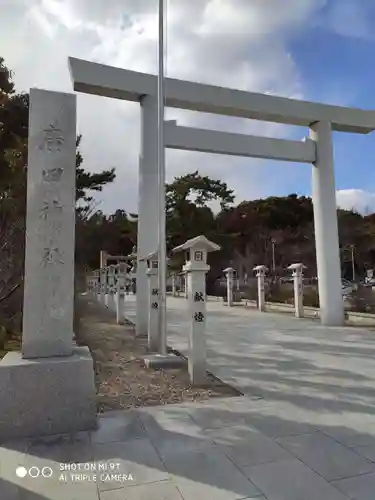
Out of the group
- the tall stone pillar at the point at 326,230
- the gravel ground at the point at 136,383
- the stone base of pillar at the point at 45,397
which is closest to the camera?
the stone base of pillar at the point at 45,397

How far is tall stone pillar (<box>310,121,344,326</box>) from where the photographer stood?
9.53m

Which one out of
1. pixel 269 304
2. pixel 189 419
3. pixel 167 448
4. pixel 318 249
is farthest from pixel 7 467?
pixel 269 304

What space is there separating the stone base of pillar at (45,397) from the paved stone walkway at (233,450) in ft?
0.46

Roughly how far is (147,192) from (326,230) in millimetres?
4616

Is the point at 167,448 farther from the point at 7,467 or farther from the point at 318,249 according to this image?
the point at 318,249

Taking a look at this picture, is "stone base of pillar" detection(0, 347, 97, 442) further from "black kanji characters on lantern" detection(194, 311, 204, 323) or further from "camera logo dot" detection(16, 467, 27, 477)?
"black kanji characters on lantern" detection(194, 311, 204, 323)

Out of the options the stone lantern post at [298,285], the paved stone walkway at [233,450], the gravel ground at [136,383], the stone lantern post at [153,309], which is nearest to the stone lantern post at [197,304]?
the gravel ground at [136,383]

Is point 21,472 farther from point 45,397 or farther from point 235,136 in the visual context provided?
point 235,136

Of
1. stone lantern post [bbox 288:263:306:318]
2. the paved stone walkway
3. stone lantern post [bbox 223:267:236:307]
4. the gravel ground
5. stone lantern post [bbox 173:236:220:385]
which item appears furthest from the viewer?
stone lantern post [bbox 223:267:236:307]

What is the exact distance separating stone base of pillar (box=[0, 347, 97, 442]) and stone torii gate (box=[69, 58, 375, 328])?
5.02 meters

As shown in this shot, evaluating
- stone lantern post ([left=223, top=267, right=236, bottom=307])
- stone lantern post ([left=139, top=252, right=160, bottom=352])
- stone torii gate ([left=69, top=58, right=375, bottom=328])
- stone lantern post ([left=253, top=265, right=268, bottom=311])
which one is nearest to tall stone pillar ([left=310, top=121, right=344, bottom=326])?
stone torii gate ([left=69, top=58, right=375, bottom=328])

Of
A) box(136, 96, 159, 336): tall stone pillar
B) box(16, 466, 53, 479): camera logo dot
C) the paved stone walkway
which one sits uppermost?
box(136, 96, 159, 336): tall stone pillar

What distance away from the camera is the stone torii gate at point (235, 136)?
8062mm

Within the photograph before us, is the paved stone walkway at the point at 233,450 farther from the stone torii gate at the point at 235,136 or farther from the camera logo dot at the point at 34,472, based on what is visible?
the stone torii gate at the point at 235,136
